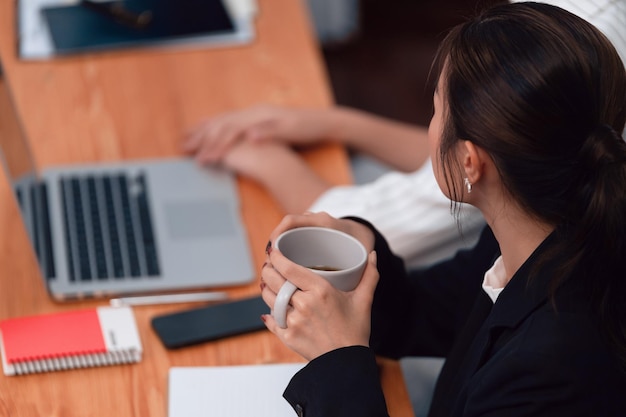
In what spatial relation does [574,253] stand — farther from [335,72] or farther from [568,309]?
[335,72]

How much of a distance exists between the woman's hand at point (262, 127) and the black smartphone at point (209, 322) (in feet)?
1.05

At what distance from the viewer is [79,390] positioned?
3.49ft

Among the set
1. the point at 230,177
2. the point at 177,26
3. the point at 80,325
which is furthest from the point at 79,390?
the point at 177,26

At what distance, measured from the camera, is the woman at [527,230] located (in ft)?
2.91

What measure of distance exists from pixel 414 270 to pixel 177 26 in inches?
27.2

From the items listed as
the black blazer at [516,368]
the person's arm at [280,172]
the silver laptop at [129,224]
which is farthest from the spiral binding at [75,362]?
the person's arm at [280,172]

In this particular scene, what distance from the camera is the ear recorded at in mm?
928

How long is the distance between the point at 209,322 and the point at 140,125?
17.7 inches

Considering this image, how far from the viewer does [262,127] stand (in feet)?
4.82

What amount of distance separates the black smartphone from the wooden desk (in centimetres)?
1

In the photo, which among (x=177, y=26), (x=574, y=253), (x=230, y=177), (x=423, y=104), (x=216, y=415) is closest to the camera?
(x=574, y=253)

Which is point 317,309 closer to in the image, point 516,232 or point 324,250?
point 324,250

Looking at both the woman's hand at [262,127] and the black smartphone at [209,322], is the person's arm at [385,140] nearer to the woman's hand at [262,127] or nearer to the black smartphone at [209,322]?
the woman's hand at [262,127]

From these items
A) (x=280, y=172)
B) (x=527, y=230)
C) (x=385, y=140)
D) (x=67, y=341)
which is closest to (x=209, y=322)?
(x=67, y=341)
